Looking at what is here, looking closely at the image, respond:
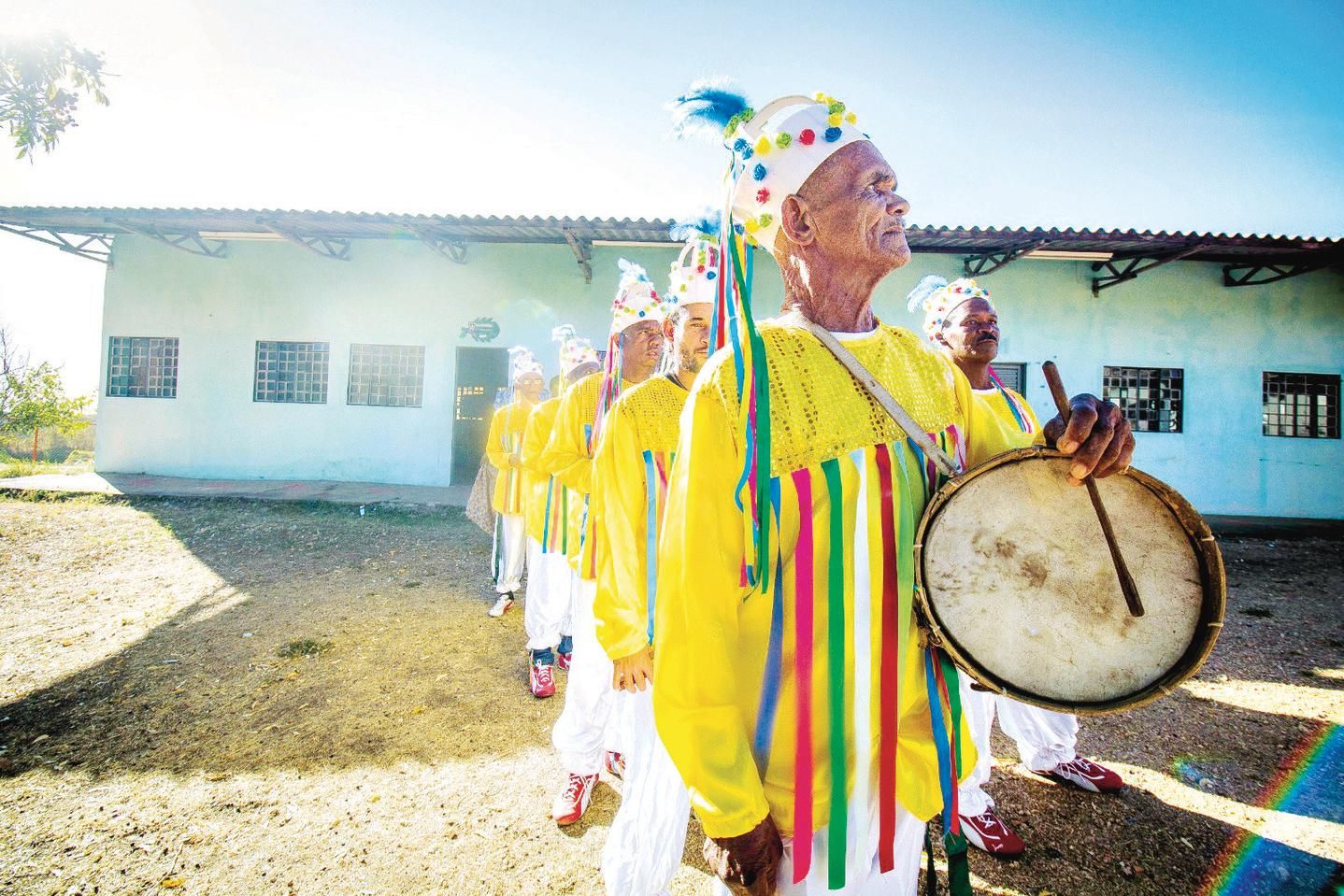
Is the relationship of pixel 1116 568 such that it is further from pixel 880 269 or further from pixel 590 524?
pixel 590 524

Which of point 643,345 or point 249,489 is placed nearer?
point 643,345

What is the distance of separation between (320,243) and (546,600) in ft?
34.2

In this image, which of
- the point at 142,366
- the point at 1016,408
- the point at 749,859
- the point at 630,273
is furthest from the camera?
the point at 142,366

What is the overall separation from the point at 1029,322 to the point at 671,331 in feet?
32.8

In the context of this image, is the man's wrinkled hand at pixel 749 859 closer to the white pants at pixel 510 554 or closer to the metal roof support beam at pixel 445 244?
the white pants at pixel 510 554

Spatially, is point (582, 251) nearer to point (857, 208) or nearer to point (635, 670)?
point (635, 670)

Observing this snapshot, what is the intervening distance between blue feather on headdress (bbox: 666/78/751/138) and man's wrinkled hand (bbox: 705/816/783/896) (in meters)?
1.55

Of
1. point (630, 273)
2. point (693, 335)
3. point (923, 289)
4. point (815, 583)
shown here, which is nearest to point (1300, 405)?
point (923, 289)

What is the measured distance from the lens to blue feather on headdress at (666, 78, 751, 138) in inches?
54.7

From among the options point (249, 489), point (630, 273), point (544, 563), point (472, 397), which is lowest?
point (249, 489)

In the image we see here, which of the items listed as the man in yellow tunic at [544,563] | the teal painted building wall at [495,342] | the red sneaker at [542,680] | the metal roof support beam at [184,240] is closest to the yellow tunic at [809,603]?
the man in yellow tunic at [544,563]

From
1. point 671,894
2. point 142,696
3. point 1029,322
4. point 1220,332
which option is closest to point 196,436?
point 142,696

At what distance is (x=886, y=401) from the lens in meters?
1.11

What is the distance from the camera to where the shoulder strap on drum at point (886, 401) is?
1.11 meters
